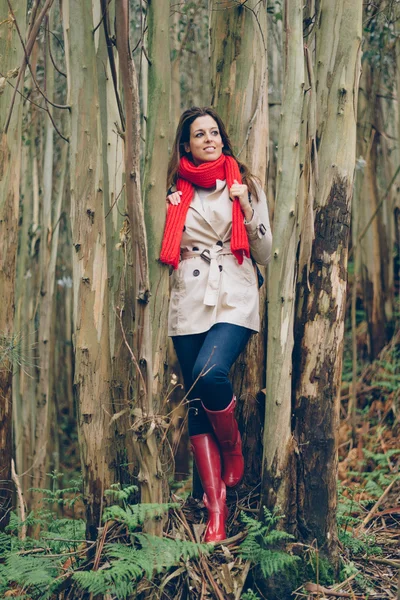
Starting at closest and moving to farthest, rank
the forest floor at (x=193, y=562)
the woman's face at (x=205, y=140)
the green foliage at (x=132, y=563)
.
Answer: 1. the green foliage at (x=132, y=563)
2. the forest floor at (x=193, y=562)
3. the woman's face at (x=205, y=140)

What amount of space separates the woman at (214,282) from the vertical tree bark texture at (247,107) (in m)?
0.22

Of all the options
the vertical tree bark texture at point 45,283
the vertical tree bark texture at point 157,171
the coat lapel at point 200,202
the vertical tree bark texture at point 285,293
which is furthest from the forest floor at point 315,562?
the vertical tree bark texture at point 45,283

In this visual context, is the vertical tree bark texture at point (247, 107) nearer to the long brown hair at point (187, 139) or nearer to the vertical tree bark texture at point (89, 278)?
the long brown hair at point (187, 139)

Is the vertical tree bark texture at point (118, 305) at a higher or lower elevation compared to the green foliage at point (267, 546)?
higher

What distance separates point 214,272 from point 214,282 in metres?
0.06

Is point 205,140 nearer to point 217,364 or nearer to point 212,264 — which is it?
point 212,264

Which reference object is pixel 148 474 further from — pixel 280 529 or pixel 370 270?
pixel 370 270

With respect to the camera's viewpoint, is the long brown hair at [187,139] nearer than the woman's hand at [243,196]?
No

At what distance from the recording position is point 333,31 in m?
3.59

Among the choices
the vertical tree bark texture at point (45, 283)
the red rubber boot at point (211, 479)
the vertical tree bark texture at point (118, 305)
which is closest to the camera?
the vertical tree bark texture at point (118, 305)

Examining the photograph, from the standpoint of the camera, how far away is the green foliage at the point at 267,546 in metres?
3.18

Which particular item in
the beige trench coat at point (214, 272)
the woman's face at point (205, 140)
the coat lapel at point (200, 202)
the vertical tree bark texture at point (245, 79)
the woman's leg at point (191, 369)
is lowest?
the woman's leg at point (191, 369)

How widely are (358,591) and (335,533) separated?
29cm

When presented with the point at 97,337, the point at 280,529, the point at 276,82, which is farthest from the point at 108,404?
the point at 276,82
